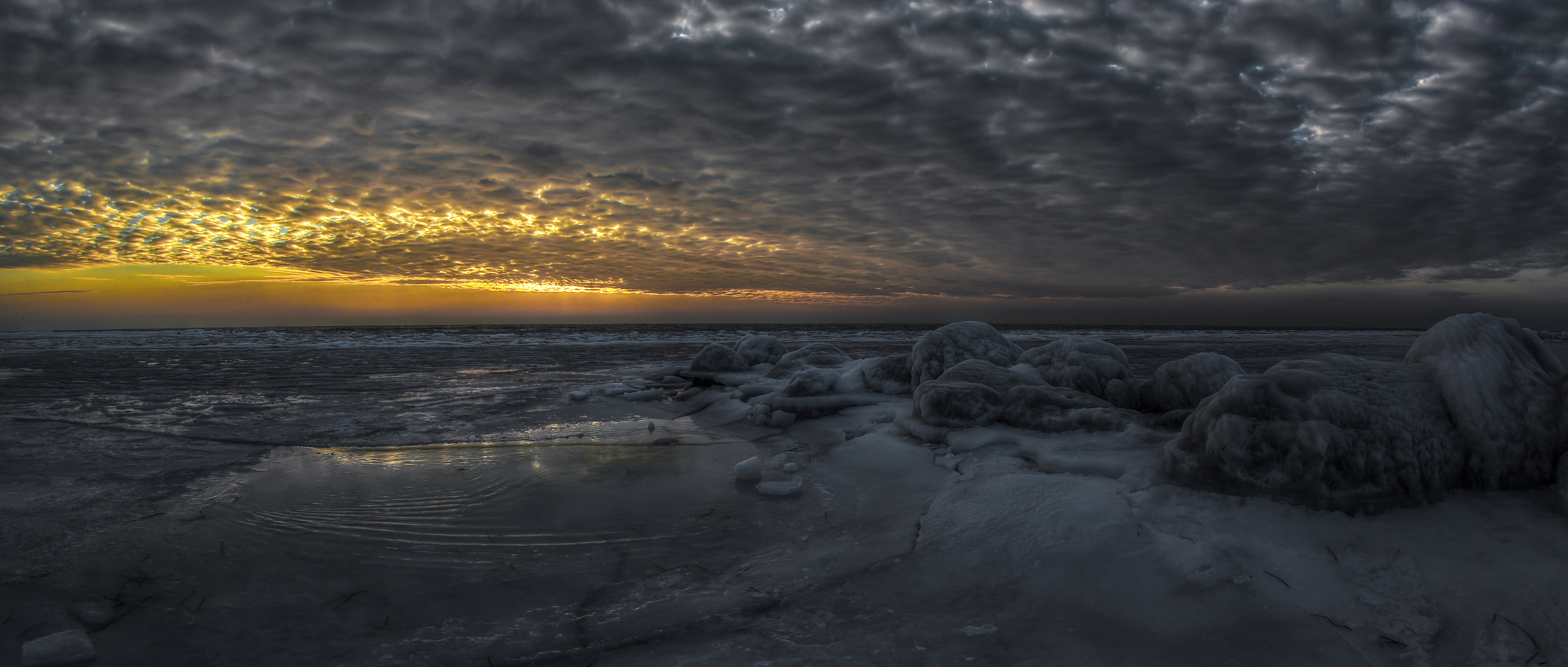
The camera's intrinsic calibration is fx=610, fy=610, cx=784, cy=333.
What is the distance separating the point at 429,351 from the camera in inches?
744

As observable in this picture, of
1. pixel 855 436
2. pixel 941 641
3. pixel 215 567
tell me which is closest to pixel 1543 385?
pixel 941 641

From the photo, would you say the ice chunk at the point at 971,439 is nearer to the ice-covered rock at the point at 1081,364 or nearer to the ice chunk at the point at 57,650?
the ice-covered rock at the point at 1081,364

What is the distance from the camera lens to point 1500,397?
2805 mm

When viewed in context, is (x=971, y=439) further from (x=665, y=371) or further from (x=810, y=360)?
(x=665, y=371)

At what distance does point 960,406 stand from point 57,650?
455cm

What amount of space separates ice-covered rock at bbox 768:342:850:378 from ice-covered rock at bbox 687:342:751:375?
121 centimetres


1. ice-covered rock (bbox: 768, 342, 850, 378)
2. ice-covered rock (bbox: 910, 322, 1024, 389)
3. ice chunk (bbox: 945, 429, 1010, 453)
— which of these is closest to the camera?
ice chunk (bbox: 945, 429, 1010, 453)

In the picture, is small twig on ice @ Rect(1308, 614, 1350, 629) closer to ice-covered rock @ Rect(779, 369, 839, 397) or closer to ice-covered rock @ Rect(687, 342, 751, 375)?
ice-covered rock @ Rect(779, 369, 839, 397)

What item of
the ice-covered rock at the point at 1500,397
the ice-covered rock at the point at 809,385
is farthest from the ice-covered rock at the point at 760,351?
the ice-covered rock at the point at 1500,397

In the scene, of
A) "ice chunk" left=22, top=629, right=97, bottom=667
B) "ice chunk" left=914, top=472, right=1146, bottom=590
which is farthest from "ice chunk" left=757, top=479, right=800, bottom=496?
"ice chunk" left=22, top=629, right=97, bottom=667

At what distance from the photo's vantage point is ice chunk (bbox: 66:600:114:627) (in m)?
2.10

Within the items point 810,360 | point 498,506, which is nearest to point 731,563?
point 498,506

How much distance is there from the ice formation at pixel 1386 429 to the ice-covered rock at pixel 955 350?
3450 mm

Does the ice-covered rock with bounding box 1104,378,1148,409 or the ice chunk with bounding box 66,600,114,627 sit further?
the ice-covered rock with bounding box 1104,378,1148,409
